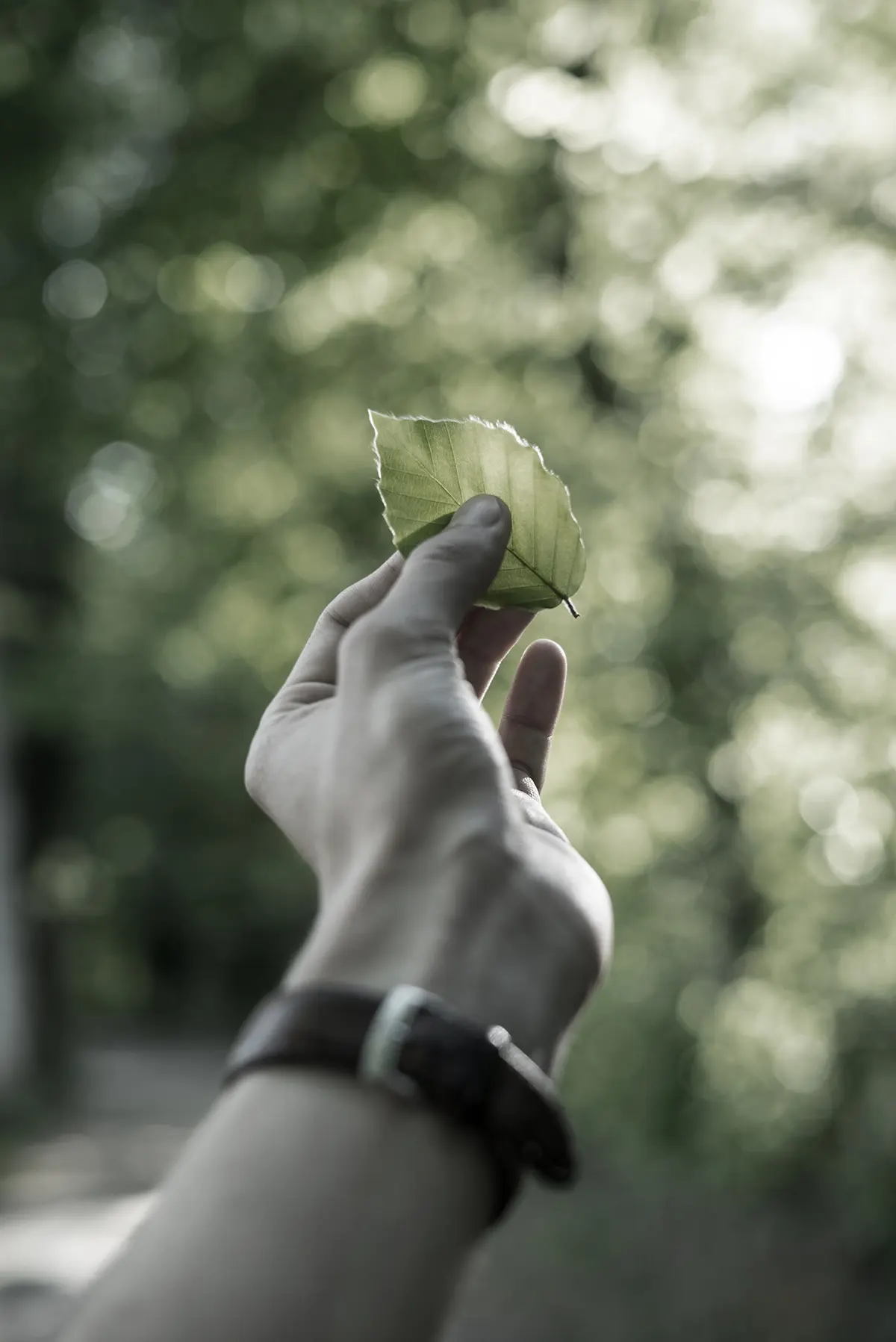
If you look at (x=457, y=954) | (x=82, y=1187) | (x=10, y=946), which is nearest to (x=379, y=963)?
(x=457, y=954)

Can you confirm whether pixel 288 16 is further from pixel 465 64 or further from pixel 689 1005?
pixel 689 1005

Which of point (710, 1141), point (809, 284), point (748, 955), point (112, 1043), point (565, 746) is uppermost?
point (809, 284)

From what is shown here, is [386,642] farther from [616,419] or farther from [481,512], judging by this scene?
[616,419]

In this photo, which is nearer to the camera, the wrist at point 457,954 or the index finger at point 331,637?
the wrist at point 457,954

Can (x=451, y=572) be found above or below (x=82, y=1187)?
above

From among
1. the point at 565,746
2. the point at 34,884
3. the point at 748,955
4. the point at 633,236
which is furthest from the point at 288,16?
the point at 34,884

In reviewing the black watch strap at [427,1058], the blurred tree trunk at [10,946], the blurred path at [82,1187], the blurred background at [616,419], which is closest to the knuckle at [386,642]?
the black watch strap at [427,1058]

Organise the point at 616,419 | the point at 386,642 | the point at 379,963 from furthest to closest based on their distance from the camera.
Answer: the point at 616,419 → the point at 386,642 → the point at 379,963

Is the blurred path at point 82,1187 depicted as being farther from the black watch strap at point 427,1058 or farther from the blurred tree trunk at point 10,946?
the black watch strap at point 427,1058
